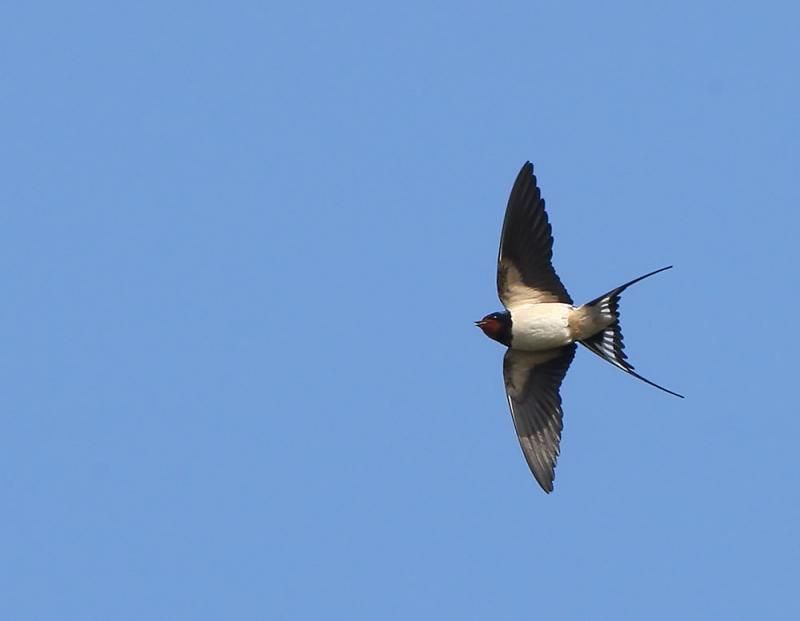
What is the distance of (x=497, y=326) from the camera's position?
23.0 ft

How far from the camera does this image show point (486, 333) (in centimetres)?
703

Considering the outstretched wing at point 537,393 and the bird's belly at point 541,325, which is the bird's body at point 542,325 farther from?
the outstretched wing at point 537,393

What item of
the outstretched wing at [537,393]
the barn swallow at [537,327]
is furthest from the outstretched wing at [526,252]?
the outstretched wing at [537,393]

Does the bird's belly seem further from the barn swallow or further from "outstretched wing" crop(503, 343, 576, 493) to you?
"outstretched wing" crop(503, 343, 576, 493)

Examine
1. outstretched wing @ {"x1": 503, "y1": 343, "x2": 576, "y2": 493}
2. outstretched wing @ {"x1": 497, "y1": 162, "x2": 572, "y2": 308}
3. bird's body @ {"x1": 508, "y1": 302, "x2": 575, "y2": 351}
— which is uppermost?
outstretched wing @ {"x1": 497, "y1": 162, "x2": 572, "y2": 308}

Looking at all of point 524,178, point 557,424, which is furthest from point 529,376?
point 524,178

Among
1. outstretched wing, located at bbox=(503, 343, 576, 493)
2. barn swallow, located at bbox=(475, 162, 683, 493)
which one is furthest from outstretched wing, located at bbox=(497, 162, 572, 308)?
outstretched wing, located at bbox=(503, 343, 576, 493)

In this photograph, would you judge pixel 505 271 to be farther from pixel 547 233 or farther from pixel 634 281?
pixel 634 281

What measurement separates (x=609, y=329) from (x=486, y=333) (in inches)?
21.4

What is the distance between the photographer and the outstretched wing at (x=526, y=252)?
22.9ft

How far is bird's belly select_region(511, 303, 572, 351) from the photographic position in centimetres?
691

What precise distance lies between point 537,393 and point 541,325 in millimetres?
415

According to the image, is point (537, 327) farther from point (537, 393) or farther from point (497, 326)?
point (537, 393)

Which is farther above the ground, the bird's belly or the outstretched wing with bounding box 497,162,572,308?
the outstretched wing with bounding box 497,162,572,308
